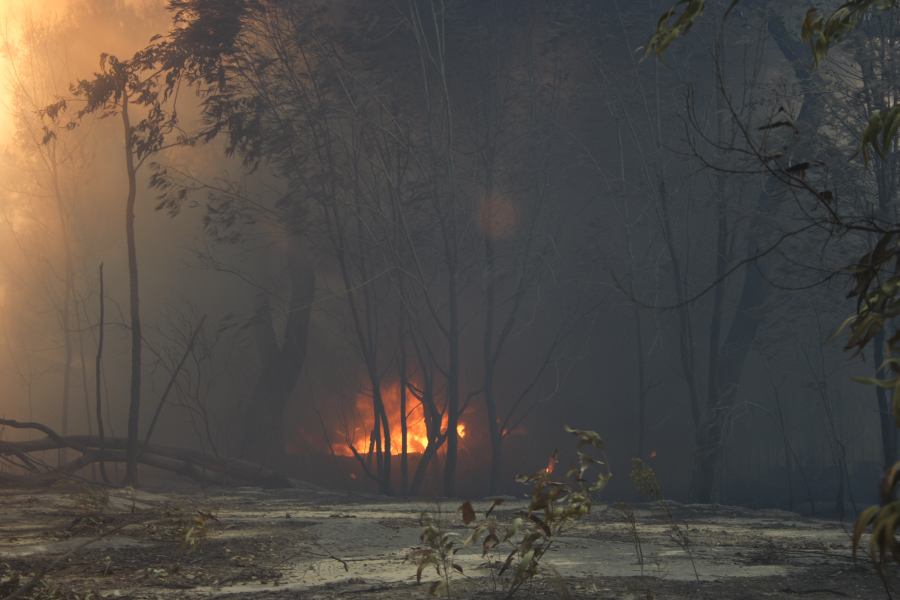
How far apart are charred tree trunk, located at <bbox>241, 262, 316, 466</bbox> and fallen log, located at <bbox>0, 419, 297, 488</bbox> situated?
192 inches

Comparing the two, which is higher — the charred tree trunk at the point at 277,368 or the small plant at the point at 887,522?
the charred tree trunk at the point at 277,368

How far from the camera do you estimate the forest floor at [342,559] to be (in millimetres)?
5816

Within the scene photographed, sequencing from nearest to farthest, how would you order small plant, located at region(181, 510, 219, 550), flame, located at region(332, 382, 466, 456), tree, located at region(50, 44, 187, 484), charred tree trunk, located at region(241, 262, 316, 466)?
1. small plant, located at region(181, 510, 219, 550)
2. tree, located at region(50, 44, 187, 484)
3. charred tree trunk, located at region(241, 262, 316, 466)
4. flame, located at region(332, 382, 466, 456)

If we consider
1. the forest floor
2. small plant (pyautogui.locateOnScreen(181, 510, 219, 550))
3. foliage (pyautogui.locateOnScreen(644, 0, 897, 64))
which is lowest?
the forest floor

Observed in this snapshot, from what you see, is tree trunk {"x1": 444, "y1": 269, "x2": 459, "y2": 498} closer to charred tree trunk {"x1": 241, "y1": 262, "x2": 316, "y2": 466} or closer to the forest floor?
charred tree trunk {"x1": 241, "y1": 262, "x2": 316, "y2": 466}

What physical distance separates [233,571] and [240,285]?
950 inches

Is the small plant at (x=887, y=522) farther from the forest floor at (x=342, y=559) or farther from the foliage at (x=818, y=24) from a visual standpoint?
the forest floor at (x=342, y=559)

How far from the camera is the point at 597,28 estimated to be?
21.2 m

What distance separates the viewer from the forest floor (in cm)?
582

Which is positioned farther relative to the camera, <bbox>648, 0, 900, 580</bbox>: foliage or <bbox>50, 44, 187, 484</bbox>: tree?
<bbox>50, 44, 187, 484</bbox>: tree

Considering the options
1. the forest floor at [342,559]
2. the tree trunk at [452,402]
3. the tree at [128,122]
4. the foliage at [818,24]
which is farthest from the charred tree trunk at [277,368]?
the foliage at [818,24]

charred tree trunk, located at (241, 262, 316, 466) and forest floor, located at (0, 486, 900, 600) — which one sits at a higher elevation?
charred tree trunk, located at (241, 262, 316, 466)

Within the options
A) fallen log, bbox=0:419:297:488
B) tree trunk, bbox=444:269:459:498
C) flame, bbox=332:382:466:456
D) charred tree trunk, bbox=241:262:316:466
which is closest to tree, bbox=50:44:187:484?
fallen log, bbox=0:419:297:488

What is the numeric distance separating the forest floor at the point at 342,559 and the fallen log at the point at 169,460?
19.8ft
